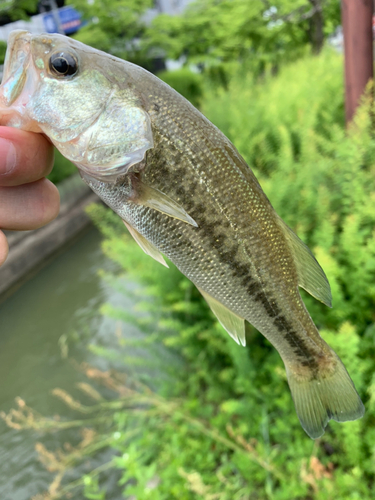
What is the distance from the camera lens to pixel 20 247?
21.7 ft

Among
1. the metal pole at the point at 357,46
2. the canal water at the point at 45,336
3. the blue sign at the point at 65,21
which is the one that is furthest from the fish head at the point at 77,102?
the blue sign at the point at 65,21

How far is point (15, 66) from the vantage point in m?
0.84

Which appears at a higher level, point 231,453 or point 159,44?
point 159,44

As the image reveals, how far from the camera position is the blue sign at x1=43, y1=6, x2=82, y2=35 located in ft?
28.8

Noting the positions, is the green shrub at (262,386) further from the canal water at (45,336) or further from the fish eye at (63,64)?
the fish eye at (63,64)

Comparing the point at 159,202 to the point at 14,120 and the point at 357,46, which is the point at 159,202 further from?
the point at 357,46

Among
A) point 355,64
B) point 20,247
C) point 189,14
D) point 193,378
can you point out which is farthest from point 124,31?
point 193,378

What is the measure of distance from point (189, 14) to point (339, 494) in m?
14.5

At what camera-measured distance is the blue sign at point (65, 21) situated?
8.78 metres

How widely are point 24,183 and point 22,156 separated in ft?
0.42

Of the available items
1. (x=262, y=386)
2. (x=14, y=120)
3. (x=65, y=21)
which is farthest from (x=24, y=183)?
(x=65, y=21)

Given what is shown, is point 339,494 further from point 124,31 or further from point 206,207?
point 124,31

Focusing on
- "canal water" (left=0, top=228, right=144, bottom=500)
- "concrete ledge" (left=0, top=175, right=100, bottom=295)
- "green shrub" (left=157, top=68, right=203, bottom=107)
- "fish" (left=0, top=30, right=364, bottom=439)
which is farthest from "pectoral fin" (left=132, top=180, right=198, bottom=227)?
"green shrub" (left=157, top=68, right=203, bottom=107)

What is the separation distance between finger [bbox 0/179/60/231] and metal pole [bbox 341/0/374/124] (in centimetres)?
312
